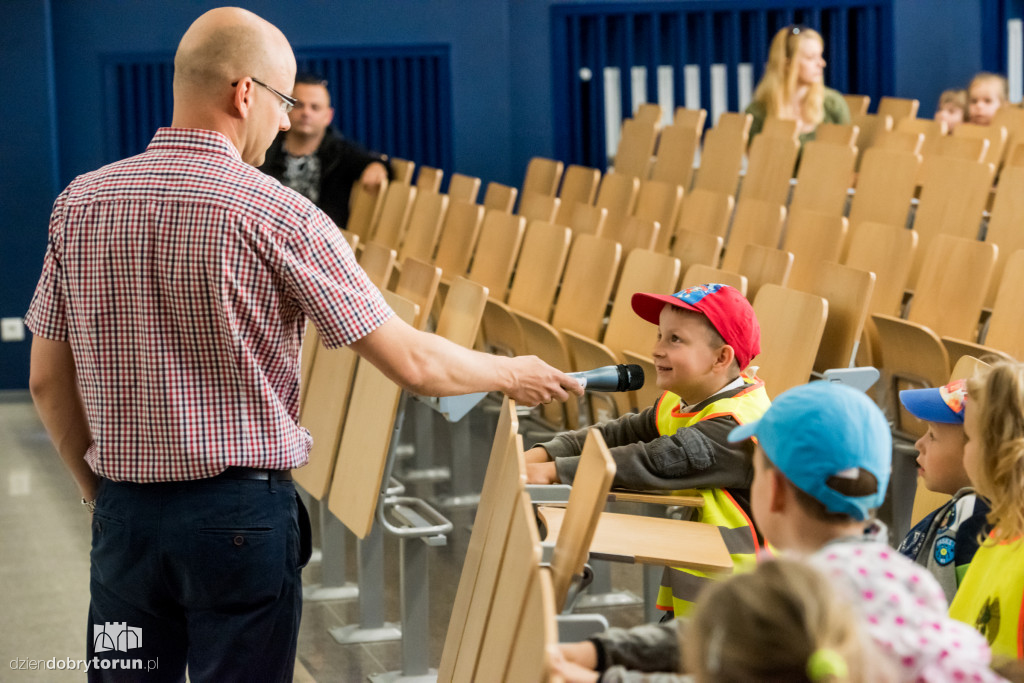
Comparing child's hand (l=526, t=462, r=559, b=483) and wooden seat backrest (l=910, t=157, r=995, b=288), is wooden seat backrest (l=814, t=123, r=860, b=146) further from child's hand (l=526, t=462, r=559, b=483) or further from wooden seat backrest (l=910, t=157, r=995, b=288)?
child's hand (l=526, t=462, r=559, b=483)

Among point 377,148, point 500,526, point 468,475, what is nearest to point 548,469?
point 500,526

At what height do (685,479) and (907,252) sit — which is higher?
(907,252)

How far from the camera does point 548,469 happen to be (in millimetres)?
2143

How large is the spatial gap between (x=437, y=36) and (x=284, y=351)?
593 centimetres

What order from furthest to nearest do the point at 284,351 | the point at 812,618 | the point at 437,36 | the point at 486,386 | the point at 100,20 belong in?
1. the point at 437,36
2. the point at 100,20
3. the point at 486,386
4. the point at 284,351
5. the point at 812,618

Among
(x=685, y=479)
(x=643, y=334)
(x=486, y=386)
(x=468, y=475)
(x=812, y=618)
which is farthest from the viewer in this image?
(x=468, y=475)

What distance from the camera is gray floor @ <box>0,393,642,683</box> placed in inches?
118

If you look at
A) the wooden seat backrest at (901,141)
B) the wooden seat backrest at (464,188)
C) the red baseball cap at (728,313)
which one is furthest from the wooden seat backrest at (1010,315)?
the wooden seat backrest at (464,188)

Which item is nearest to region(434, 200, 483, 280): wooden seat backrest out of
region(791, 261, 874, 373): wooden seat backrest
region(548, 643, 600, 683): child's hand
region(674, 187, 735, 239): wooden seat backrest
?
region(674, 187, 735, 239): wooden seat backrest

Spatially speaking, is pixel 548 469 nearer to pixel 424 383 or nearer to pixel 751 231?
pixel 424 383

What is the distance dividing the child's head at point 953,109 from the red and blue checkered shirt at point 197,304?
5840mm

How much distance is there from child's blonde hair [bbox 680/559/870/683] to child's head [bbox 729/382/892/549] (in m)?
0.30

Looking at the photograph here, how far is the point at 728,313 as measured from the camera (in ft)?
7.16

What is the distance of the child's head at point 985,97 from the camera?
640 centimetres
